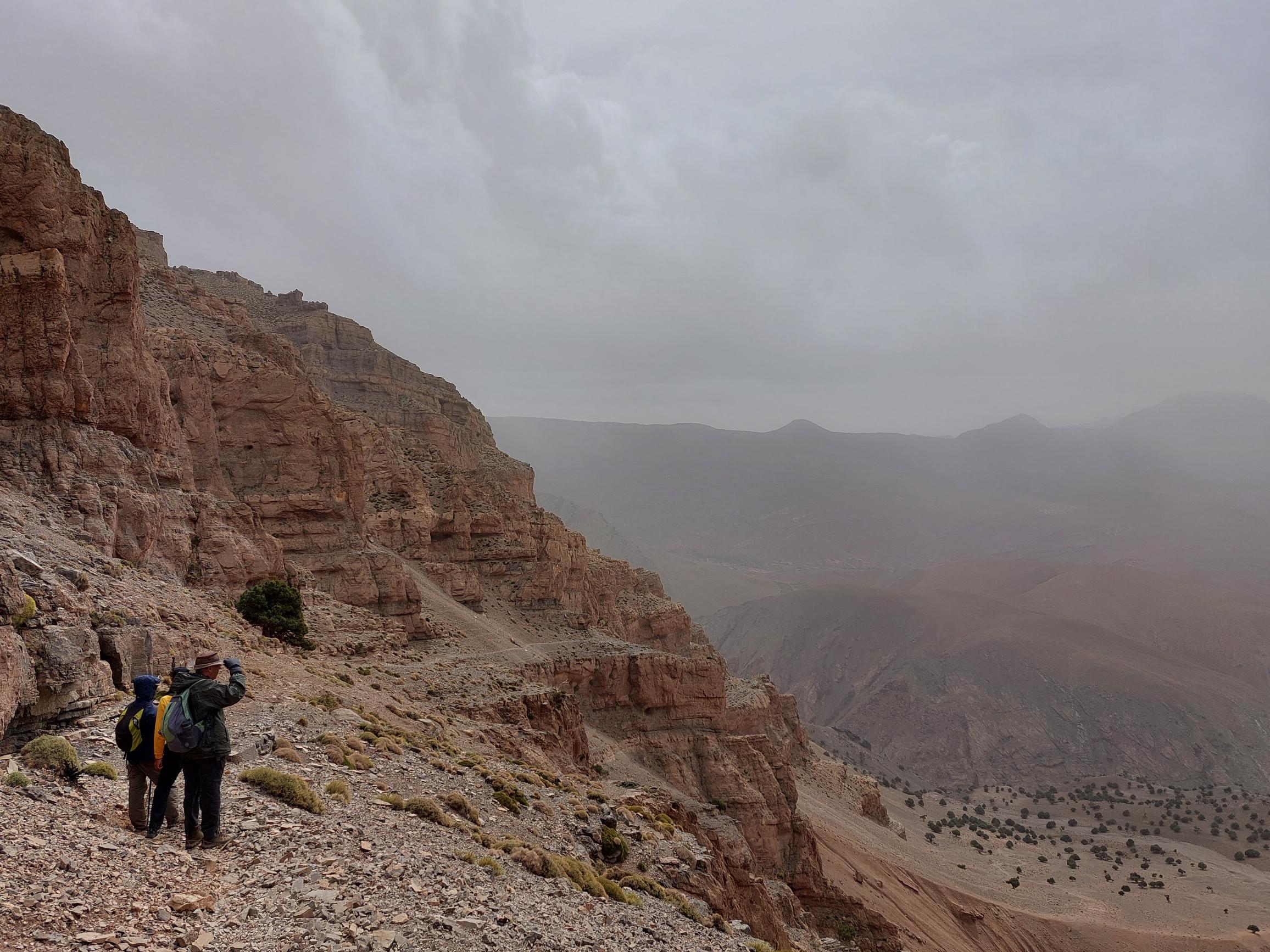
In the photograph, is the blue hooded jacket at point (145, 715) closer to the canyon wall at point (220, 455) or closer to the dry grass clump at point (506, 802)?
the canyon wall at point (220, 455)

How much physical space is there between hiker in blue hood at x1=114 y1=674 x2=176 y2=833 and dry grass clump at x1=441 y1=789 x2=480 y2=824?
6.00 m

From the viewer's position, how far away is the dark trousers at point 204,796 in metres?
8.02

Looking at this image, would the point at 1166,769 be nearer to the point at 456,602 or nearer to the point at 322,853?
the point at 456,602

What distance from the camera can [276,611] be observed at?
79.2ft

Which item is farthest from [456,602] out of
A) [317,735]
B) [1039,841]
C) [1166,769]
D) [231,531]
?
[1166,769]

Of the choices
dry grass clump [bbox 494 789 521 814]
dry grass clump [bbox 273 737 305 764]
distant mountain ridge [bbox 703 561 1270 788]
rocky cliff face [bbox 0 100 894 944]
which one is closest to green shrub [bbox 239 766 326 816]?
dry grass clump [bbox 273 737 305 764]

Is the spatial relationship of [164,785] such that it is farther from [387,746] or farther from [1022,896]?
[1022,896]

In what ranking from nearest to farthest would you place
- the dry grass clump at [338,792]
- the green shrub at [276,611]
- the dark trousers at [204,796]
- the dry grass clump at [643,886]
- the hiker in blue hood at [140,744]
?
the hiker in blue hood at [140,744], the dark trousers at [204,796], the dry grass clump at [338,792], the dry grass clump at [643,886], the green shrub at [276,611]

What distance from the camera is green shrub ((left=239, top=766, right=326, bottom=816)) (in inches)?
395

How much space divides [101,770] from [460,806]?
612cm

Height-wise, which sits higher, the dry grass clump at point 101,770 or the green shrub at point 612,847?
the dry grass clump at point 101,770

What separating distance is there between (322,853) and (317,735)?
523 centimetres

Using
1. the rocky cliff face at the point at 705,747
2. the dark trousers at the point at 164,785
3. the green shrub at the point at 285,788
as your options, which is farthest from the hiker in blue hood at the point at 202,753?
the rocky cliff face at the point at 705,747

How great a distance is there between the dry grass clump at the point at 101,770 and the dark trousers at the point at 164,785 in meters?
1.34
